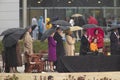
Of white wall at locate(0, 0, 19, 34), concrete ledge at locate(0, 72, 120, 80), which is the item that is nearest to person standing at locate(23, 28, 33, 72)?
concrete ledge at locate(0, 72, 120, 80)

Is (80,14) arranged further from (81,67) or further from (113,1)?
(81,67)

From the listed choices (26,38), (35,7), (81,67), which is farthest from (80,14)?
(81,67)

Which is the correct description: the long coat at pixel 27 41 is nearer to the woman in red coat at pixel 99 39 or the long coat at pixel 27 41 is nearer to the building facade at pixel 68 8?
the woman in red coat at pixel 99 39

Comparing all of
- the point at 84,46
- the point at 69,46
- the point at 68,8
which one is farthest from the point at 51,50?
the point at 68,8

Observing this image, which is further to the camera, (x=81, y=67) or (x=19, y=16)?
(x=19, y=16)

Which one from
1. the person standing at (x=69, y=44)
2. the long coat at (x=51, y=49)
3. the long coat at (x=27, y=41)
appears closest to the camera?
the long coat at (x=27, y=41)

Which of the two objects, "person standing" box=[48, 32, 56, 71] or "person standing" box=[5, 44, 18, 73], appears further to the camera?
"person standing" box=[48, 32, 56, 71]

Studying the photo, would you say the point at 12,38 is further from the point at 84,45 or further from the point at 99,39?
the point at 99,39

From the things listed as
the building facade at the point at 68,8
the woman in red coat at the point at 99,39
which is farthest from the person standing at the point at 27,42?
the building facade at the point at 68,8

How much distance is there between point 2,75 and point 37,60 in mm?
4332

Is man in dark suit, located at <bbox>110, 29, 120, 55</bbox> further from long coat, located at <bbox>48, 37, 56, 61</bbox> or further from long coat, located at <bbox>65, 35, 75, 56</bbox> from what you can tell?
long coat, located at <bbox>48, 37, 56, 61</bbox>

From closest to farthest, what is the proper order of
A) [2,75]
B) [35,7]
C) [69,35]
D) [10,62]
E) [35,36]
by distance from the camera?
[2,75] → [10,62] → [69,35] → [35,36] → [35,7]

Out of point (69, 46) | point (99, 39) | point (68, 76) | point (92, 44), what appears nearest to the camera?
point (68, 76)

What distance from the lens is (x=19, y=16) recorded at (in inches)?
1358
